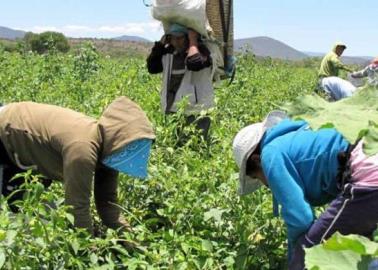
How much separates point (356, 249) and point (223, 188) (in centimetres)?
217

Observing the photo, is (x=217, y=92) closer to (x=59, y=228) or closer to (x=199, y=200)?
(x=199, y=200)

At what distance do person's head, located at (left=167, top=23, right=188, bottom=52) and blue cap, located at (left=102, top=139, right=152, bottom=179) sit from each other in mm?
2018

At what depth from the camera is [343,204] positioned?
224 cm

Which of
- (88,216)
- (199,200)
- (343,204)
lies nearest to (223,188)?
(199,200)

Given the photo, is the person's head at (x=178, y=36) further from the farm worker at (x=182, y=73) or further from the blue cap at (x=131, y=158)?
the blue cap at (x=131, y=158)

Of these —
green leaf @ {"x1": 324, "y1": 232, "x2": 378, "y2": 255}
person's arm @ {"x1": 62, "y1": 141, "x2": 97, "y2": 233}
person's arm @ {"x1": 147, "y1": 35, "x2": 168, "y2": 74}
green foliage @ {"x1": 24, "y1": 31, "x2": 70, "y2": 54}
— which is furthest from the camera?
green foliage @ {"x1": 24, "y1": 31, "x2": 70, "y2": 54}

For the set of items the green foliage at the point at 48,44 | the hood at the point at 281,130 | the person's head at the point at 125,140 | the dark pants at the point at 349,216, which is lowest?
the green foliage at the point at 48,44

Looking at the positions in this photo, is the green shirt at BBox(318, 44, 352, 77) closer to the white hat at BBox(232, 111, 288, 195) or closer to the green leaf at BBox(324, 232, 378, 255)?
the white hat at BBox(232, 111, 288, 195)

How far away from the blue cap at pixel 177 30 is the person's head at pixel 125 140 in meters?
1.92

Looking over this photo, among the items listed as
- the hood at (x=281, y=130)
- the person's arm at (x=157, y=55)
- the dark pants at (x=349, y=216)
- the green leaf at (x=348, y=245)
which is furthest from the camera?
the person's arm at (x=157, y=55)

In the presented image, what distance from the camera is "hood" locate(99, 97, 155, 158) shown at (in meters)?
2.57

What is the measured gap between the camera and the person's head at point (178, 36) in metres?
4.50

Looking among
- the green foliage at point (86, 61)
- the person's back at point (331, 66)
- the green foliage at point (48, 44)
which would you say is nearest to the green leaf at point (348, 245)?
the person's back at point (331, 66)

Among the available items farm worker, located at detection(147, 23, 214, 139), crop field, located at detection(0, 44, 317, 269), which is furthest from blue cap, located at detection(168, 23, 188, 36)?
crop field, located at detection(0, 44, 317, 269)
